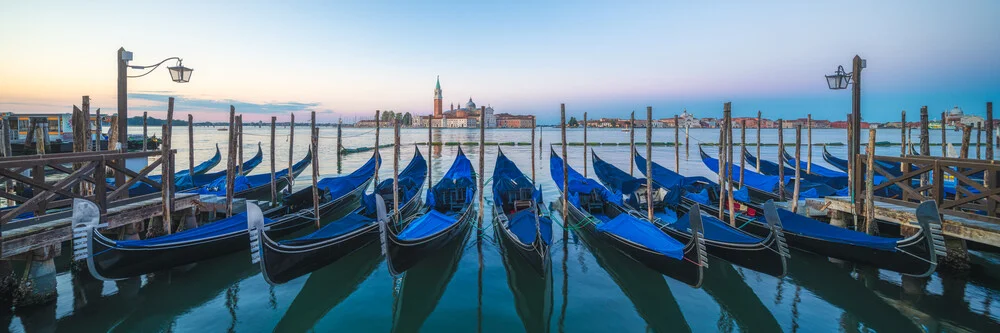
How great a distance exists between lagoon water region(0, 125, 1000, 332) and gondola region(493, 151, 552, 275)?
1.35ft

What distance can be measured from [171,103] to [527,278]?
19.7 ft

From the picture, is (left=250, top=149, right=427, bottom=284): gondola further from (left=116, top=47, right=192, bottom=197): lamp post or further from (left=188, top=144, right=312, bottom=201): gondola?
(left=188, top=144, right=312, bottom=201): gondola

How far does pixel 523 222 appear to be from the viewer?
5922mm

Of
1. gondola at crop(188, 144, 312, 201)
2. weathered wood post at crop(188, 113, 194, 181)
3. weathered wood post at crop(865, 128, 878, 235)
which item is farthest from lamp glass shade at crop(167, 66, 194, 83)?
weathered wood post at crop(865, 128, 878, 235)

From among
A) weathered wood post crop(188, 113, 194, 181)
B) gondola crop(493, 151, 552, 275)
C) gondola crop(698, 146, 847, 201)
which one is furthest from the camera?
weathered wood post crop(188, 113, 194, 181)

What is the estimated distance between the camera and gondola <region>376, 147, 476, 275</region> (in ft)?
14.9

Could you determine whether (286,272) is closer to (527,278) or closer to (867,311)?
(527,278)

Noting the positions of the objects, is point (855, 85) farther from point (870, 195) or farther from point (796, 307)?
point (796, 307)

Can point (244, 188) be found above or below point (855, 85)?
below

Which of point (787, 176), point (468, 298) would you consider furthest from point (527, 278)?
point (787, 176)

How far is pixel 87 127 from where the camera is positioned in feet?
21.0

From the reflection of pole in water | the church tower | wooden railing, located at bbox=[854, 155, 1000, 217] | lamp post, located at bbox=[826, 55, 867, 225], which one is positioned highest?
the church tower

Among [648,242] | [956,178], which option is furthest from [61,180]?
[956,178]

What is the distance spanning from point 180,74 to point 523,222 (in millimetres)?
Result: 4849
